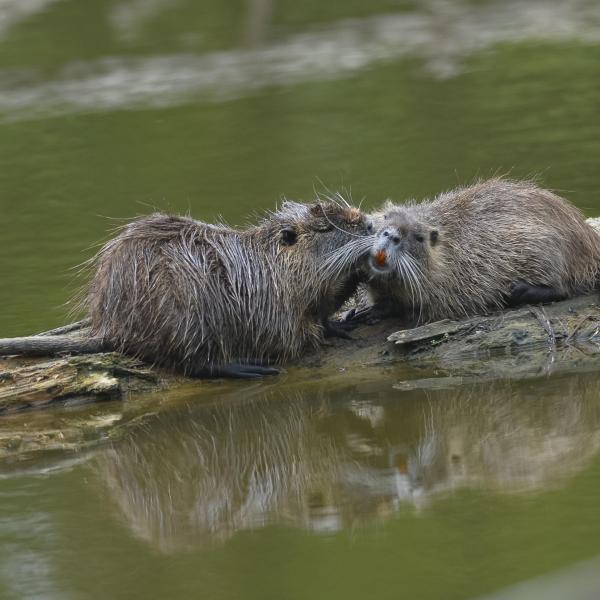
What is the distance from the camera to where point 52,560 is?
15.8 ft

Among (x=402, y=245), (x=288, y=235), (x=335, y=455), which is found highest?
(x=288, y=235)

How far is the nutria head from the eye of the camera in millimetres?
6703

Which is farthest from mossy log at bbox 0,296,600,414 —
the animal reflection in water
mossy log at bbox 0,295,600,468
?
the animal reflection in water

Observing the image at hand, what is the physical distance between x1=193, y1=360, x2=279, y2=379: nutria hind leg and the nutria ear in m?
0.67

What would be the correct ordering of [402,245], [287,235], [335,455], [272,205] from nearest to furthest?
[335,455]
[402,245]
[287,235]
[272,205]

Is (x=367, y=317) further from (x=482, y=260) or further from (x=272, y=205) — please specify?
(x=272, y=205)

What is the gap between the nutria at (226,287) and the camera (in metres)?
6.57

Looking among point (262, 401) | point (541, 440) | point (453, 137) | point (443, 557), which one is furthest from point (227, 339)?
point (453, 137)

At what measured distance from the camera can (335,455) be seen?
19.0 ft

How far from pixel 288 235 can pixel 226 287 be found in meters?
0.46

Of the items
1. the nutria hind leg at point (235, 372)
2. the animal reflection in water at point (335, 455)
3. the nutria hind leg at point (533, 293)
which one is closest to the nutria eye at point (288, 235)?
the nutria hind leg at point (235, 372)

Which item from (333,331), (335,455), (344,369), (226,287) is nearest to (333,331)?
(333,331)

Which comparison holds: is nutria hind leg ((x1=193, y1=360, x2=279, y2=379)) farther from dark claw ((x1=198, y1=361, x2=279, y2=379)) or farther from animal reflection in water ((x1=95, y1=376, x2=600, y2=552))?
animal reflection in water ((x1=95, y1=376, x2=600, y2=552))

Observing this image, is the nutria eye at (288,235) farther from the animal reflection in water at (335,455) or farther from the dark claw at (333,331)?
the animal reflection in water at (335,455)
